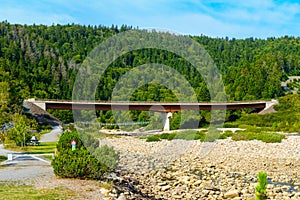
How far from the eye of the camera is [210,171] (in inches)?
1113

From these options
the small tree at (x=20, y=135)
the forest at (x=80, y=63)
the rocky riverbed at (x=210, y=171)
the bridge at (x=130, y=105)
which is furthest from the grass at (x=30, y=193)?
the bridge at (x=130, y=105)

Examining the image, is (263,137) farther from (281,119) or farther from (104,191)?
(104,191)

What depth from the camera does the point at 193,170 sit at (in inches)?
1131

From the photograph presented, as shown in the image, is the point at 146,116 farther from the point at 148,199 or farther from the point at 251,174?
the point at 148,199

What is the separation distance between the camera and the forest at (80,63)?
290 feet

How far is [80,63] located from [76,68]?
8802 millimetres

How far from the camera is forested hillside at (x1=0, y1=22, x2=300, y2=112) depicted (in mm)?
96438

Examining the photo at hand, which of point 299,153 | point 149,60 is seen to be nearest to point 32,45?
point 149,60

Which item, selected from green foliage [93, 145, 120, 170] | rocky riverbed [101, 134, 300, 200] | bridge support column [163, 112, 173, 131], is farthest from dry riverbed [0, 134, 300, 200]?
bridge support column [163, 112, 173, 131]

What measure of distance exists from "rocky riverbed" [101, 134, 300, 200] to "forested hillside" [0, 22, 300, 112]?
923 inches

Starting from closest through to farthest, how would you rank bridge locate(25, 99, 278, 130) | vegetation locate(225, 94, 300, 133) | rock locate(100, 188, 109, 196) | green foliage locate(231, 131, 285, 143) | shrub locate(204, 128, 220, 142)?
rock locate(100, 188, 109, 196), green foliage locate(231, 131, 285, 143), shrub locate(204, 128, 220, 142), vegetation locate(225, 94, 300, 133), bridge locate(25, 99, 278, 130)

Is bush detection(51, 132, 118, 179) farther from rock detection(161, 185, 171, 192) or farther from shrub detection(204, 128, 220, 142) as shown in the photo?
shrub detection(204, 128, 220, 142)

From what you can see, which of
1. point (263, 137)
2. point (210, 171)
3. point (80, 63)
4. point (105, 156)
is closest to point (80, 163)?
point (105, 156)

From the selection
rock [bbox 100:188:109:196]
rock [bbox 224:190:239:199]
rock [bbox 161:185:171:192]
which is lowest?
rock [bbox 224:190:239:199]
